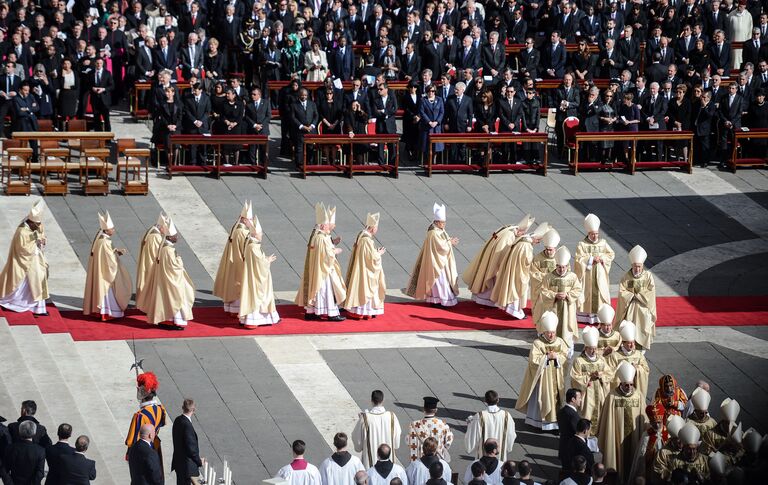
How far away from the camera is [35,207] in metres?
25.0

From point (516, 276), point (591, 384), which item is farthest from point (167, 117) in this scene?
point (591, 384)

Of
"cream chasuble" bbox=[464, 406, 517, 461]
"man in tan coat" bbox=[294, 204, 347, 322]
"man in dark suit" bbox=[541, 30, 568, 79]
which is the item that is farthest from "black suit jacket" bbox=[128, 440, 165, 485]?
"man in dark suit" bbox=[541, 30, 568, 79]

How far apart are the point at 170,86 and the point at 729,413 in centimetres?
1663

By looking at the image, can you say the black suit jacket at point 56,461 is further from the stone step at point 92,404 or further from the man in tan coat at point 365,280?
the man in tan coat at point 365,280

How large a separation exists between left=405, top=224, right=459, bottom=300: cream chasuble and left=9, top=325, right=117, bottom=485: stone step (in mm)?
6366

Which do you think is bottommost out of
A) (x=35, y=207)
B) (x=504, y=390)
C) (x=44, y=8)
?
(x=504, y=390)

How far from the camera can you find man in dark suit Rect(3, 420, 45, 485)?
17812 mm

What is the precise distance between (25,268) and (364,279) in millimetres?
5230

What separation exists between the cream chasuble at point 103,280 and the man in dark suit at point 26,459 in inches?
289

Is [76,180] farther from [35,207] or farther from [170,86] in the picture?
[35,207]

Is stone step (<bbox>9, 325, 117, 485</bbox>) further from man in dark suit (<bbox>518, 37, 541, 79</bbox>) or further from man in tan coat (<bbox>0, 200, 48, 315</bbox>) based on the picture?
man in dark suit (<bbox>518, 37, 541, 79</bbox>)

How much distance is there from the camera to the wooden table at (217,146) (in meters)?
32.1

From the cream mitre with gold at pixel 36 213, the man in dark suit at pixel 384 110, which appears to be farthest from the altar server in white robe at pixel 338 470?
→ the man in dark suit at pixel 384 110

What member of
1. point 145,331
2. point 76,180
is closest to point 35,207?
point 145,331
